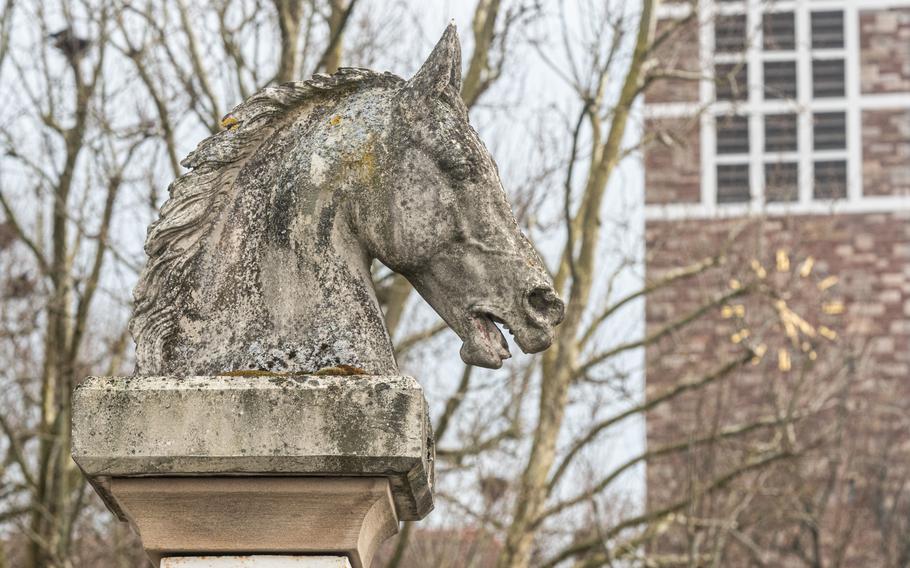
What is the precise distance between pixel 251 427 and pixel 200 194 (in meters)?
0.70

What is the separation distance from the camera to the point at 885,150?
1417 inches

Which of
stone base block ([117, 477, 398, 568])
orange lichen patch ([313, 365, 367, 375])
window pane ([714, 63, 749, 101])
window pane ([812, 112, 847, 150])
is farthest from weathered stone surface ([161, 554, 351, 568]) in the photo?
window pane ([812, 112, 847, 150])

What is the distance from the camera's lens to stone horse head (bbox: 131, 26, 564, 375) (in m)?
4.13

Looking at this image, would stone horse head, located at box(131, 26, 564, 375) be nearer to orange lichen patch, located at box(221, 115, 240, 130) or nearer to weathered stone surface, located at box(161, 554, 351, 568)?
orange lichen patch, located at box(221, 115, 240, 130)

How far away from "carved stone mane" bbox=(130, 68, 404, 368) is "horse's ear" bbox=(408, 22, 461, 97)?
19cm

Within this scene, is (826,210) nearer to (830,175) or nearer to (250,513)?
(830,175)

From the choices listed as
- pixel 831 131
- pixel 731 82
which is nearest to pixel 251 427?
pixel 731 82

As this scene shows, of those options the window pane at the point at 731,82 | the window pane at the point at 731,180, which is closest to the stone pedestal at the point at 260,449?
the window pane at the point at 731,82

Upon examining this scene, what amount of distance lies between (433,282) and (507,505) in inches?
492

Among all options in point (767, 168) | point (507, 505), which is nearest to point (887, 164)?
point (767, 168)

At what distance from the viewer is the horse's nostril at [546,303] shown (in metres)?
4.16

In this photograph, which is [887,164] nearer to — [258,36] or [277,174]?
[258,36]

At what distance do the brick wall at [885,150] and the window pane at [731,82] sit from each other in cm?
348

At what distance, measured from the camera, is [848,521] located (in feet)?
82.1
